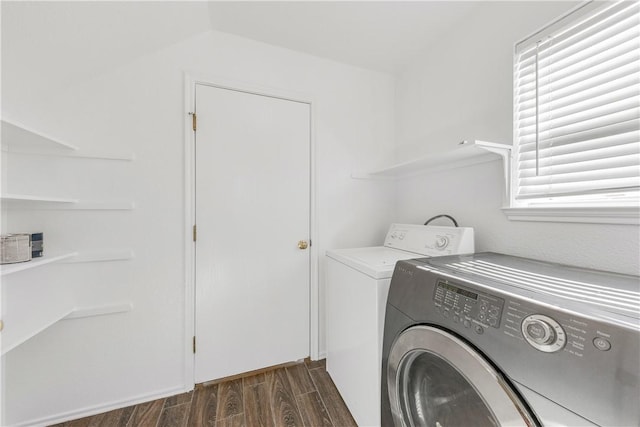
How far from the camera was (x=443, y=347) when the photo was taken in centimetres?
75

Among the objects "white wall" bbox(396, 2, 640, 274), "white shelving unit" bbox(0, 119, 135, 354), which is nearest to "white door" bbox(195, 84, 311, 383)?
"white shelving unit" bbox(0, 119, 135, 354)

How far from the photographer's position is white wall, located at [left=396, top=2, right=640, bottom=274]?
0.98 m

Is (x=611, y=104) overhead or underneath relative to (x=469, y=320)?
overhead

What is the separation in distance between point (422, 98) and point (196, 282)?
211 centimetres

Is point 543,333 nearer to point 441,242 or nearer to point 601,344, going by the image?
point 601,344

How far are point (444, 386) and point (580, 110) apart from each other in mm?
1221

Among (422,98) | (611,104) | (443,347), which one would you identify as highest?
(422,98)

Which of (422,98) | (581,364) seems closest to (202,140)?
(422,98)

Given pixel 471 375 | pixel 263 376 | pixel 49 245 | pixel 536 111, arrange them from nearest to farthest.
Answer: pixel 471 375 → pixel 536 111 → pixel 49 245 → pixel 263 376

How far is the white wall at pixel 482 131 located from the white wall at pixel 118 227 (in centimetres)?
122

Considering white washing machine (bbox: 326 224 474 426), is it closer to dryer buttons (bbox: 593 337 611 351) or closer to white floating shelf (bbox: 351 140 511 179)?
white floating shelf (bbox: 351 140 511 179)

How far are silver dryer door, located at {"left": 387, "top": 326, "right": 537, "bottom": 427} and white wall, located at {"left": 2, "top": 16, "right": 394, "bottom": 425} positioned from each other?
1.34 m

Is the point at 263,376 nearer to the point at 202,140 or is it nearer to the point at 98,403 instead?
the point at 98,403

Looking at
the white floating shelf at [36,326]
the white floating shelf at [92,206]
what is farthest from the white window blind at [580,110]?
the white floating shelf at [36,326]
